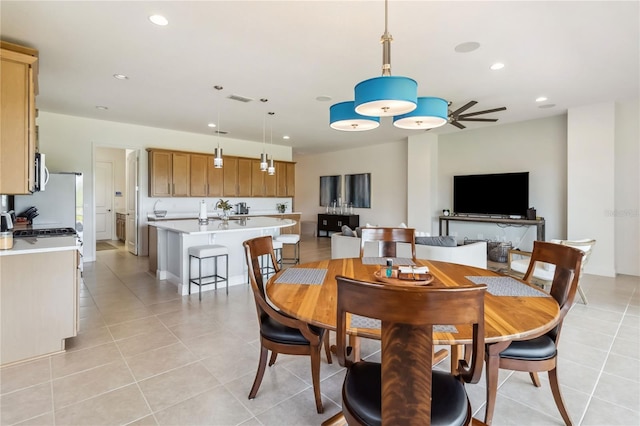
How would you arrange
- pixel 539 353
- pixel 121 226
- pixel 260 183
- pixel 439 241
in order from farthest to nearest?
pixel 121 226 < pixel 260 183 < pixel 439 241 < pixel 539 353

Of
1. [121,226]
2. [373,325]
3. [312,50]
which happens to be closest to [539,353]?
[373,325]

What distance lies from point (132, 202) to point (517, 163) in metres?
8.36

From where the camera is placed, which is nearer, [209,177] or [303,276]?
[303,276]

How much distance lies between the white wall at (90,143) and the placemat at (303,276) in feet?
18.6

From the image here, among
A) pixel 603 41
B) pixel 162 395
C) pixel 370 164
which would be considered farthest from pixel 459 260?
pixel 370 164

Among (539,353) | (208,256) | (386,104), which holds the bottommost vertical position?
(539,353)

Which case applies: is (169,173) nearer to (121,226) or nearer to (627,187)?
(121,226)

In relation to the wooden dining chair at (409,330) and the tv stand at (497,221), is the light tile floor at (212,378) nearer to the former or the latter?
the wooden dining chair at (409,330)

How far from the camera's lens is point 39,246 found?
252 cm

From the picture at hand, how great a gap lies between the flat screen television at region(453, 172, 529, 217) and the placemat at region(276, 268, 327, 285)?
552 cm

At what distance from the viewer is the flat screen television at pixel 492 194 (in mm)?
6129

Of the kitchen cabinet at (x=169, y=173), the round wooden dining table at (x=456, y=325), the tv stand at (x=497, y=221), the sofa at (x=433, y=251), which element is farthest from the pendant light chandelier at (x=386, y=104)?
the kitchen cabinet at (x=169, y=173)

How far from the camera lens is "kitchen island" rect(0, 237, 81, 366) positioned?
2.37 metres

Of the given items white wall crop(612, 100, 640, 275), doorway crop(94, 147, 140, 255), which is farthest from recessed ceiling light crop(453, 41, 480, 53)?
doorway crop(94, 147, 140, 255)
